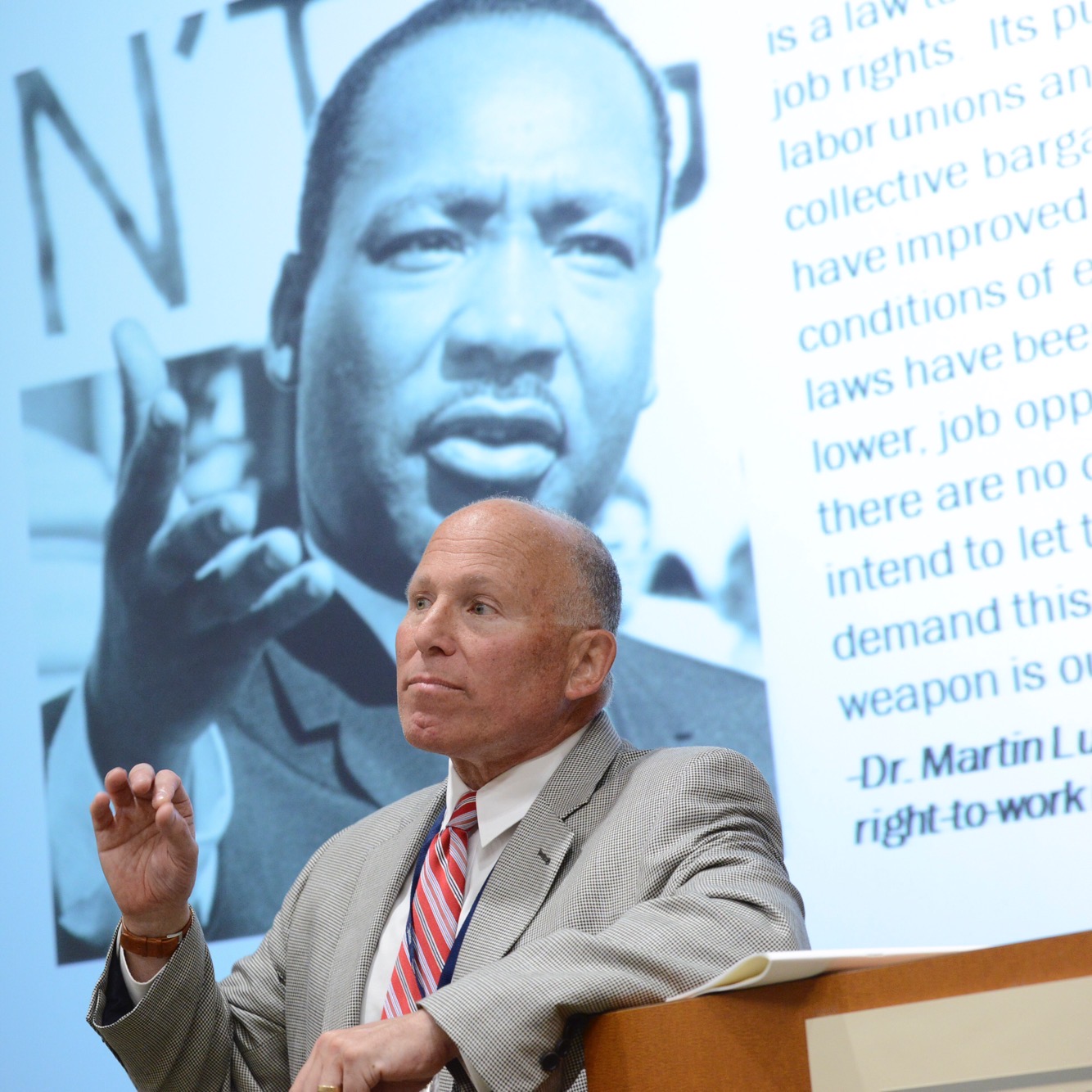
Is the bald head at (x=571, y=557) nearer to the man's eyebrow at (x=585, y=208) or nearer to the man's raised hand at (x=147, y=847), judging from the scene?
the man's raised hand at (x=147, y=847)

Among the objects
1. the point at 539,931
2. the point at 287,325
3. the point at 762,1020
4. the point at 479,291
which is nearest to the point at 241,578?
the point at 287,325

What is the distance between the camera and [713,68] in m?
3.52

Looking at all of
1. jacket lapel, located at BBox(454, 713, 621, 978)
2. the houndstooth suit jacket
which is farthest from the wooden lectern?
jacket lapel, located at BBox(454, 713, 621, 978)

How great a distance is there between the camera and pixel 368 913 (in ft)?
7.77

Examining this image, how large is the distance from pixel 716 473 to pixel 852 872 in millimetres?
884

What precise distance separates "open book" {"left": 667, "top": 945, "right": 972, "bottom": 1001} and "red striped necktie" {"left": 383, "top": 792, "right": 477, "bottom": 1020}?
0.70 m

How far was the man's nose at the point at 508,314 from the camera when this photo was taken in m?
3.60

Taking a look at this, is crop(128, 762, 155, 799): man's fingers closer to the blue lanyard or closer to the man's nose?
the blue lanyard

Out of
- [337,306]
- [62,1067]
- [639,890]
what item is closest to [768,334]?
[337,306]

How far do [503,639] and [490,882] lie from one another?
1.27 ft

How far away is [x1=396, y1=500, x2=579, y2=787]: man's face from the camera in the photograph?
2.37 m

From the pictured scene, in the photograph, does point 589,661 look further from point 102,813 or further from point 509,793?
point 102,813

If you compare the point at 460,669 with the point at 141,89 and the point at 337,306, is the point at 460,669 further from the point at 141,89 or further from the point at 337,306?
the point at 141,89

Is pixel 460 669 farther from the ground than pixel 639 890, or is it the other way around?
pixel 460 669
